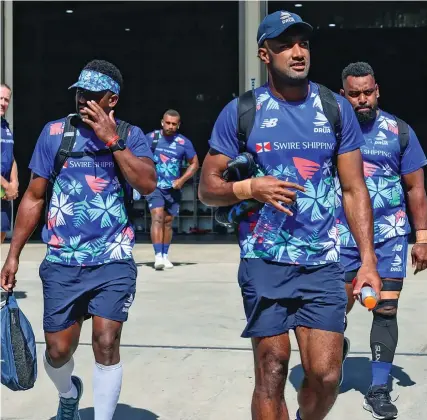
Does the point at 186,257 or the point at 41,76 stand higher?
the point at 41,76

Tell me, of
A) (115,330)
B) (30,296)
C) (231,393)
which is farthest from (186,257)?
(115,330)

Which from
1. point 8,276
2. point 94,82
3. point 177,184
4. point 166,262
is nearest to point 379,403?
point 8,276

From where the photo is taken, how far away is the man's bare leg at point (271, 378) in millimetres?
3984

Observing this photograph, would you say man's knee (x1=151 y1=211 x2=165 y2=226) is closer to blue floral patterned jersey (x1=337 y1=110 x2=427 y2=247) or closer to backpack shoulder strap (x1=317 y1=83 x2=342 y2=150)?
blue floral patterned jersey (x1=337 y1=110 x2=427 y2=247)

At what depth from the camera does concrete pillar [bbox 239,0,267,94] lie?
50.0 ft

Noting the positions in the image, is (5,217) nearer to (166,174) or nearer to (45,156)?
(166,174)

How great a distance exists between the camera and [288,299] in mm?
4121

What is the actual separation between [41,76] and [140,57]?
246 centimetres

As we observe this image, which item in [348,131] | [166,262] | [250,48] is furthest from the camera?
[250,48]

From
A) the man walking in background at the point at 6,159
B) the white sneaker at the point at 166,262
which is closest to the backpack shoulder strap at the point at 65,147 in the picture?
the man walking in background at the point at 6,159

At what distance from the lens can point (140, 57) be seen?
74.5 ft

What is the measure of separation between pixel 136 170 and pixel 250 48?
1102 centimetres

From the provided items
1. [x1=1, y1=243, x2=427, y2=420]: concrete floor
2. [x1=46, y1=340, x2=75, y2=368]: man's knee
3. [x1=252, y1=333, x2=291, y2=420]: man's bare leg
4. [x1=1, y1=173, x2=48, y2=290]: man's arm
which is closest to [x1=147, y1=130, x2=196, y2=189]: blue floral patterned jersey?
[x1=1, y1=243, x2=427, y2=420]: concrete floor

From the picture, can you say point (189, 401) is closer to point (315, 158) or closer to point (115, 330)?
point (115, 330)
